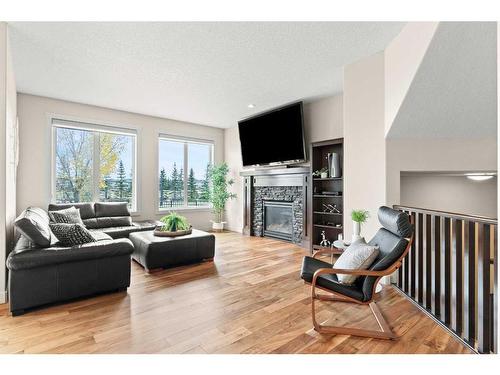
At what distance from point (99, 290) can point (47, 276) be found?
0.48m

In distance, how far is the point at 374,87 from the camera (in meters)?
3.19

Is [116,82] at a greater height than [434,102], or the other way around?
[116,82]

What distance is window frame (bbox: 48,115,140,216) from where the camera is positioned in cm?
486

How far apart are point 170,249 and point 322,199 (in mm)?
2722

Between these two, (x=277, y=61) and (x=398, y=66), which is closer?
(x=398, y=66)

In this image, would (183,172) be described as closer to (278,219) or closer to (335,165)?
(278,219)

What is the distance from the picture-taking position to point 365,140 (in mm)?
3271

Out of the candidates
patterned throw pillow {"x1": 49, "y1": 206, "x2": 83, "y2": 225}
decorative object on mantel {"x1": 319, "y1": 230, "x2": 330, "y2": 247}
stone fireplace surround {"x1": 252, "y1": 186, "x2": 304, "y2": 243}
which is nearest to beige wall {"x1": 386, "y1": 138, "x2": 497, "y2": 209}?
decorative object on mantel {"x1": 319, "y1": 230, "x2": 330, "y2": 247}

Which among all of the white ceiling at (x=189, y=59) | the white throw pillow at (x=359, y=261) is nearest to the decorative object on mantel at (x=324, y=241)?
the white throw pillow at (x=359, y=261)

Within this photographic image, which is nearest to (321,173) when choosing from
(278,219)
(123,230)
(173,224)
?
(278,219)

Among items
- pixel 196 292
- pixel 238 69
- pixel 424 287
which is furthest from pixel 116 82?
pixel 424 287

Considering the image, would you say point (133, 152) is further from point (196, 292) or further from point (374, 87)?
point (374, 87)

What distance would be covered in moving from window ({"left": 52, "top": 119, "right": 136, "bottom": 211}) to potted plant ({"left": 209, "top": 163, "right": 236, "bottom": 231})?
73.9 inches

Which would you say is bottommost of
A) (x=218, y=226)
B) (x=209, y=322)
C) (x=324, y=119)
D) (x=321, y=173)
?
(x=209, y=322)
